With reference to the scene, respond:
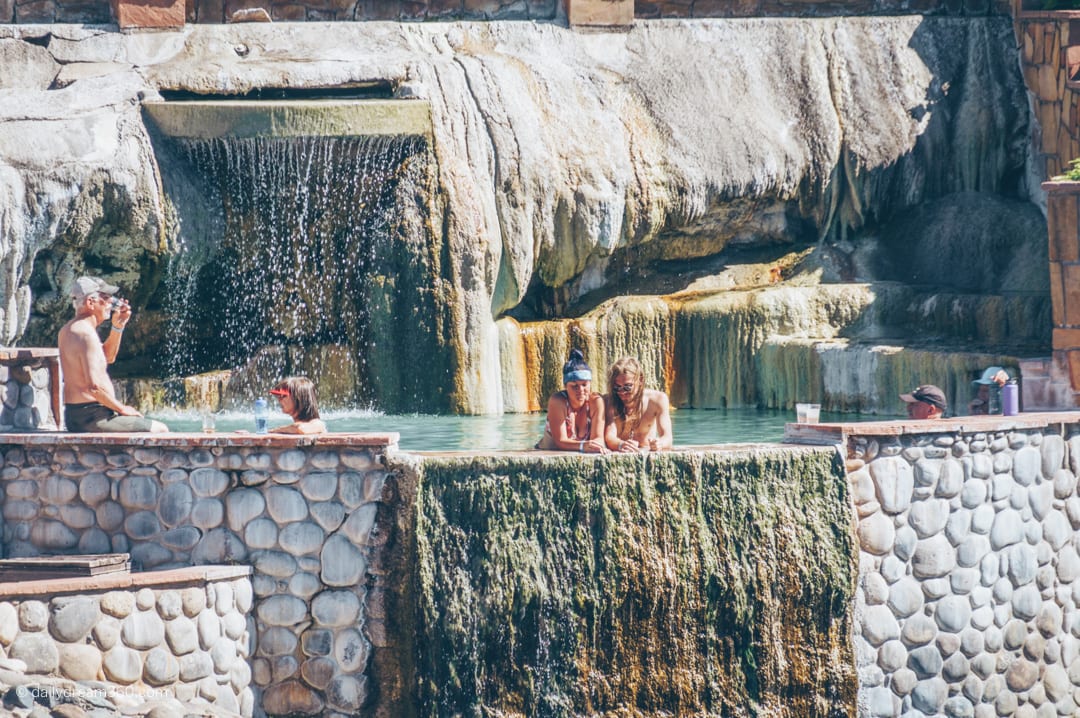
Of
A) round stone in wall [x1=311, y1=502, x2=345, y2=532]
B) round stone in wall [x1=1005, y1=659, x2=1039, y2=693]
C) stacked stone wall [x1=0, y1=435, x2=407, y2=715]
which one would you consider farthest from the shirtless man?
round stone in wall [x1=1005, y1=659, x2=1039, y2=693]

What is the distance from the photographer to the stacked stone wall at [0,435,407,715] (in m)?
10.3

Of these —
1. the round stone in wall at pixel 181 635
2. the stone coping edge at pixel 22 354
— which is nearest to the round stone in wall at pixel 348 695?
the round stone in wall at pixel 181 635

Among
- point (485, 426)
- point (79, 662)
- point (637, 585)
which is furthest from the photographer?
point (485, 426)

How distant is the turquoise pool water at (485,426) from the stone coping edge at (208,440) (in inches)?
101

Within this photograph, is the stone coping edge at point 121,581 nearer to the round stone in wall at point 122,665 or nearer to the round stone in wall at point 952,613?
the round stone in wall at point 122,665

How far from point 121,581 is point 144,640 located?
35cm

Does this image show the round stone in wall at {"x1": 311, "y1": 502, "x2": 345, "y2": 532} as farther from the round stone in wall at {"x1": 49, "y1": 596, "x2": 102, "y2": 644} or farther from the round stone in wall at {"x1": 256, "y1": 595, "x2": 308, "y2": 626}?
the round stone in wall at {"x1": 49, "y1": 596, "x2": 102, "y2": 644}

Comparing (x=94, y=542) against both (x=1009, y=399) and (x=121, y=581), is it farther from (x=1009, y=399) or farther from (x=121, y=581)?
(x=1009, y=399)

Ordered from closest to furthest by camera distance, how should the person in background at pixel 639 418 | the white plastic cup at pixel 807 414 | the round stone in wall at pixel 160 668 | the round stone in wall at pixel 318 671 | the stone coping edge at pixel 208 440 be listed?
the round stone in wall at pixel 160 668 < the stone coping edge at pixel 208 440 < the round stone in wall at pixel 318 671 < the person in background at pixel 639 418 < the white plastic cup at pixel 807 414

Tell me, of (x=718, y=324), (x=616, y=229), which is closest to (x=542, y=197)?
(x=616, y=229)

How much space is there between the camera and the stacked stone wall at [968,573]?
35.9ft

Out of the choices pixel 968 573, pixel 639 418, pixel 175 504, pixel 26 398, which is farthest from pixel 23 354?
pixel 968 573

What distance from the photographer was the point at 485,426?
1484 centimetres

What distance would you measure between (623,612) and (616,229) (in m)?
6.94
